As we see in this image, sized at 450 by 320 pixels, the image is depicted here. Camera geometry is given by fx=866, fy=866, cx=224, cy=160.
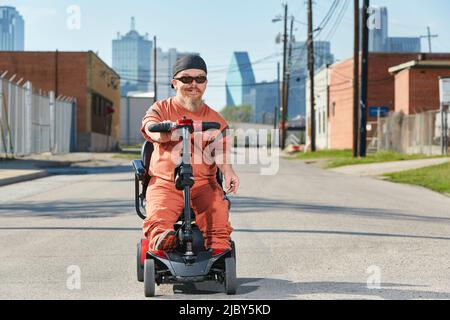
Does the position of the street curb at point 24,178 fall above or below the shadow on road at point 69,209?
above

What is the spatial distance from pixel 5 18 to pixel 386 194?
66.8 metres

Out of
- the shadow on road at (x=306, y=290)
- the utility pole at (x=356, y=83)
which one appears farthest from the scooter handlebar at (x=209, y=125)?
the utility pole at (x=356, y=83)

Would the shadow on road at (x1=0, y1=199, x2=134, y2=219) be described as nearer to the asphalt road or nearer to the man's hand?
the asphalt road

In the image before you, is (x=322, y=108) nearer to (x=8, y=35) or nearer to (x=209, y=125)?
(x=8, y=35)

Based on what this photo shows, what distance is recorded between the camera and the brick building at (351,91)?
195 ft

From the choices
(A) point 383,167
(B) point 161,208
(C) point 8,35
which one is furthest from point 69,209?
(C) point 8,35

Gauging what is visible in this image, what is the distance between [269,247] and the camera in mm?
9094

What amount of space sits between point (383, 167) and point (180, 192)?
2513cm

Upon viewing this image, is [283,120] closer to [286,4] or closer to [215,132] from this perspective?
[286,4]

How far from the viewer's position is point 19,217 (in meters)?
12.7

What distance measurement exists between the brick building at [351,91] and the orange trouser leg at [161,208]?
49.9 metres

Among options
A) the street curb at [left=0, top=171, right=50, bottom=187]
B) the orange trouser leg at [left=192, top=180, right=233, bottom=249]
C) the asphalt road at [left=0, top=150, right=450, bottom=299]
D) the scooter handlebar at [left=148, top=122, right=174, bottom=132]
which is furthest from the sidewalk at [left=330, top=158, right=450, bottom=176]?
the scooter handlebar at [left=148, top=122, right=174, bottom=132]

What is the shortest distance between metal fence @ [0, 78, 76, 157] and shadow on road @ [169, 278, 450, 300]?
27.3 metres

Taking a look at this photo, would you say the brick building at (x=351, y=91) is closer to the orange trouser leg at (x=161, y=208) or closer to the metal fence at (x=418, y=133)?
the metal fence at (x=418, y=133)
